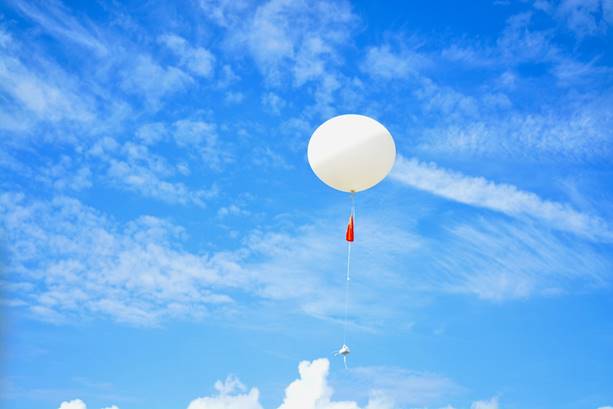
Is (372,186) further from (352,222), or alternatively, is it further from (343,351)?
(343,351)

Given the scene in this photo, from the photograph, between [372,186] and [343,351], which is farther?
[372,186]

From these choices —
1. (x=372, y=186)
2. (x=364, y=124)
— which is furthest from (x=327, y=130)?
(x=372, y=186)

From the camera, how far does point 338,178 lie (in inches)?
623

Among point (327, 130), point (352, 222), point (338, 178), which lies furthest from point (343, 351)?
point (327, 130)

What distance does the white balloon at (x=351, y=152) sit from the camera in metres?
15.4

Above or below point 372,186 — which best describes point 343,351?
below

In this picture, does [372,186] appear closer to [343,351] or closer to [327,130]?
[327,130]

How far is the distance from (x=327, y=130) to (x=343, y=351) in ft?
18.4

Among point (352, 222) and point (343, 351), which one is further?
point (352, 222)

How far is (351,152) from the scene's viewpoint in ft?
50.2

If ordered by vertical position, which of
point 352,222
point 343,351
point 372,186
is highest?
point 372,186

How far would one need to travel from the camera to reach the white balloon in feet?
50.4

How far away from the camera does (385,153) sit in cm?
1566

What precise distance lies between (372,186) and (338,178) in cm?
114
